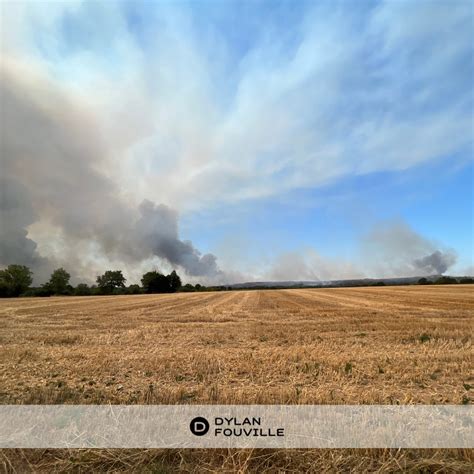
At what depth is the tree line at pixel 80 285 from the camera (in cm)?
10273

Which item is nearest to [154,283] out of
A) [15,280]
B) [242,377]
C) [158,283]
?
[158,283]

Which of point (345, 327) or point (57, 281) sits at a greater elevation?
point (57, 281)

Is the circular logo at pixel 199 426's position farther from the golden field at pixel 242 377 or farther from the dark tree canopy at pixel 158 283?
the dark tree canopy at pixel 158 283

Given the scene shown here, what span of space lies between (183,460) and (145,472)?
46 centimetres

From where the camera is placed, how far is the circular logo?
430 centimetres

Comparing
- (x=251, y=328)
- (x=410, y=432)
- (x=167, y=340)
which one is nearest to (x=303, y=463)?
(x=410, y=432)

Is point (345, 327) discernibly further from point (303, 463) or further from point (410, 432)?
point (303, 463)

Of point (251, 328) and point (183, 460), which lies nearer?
point (183, 460)

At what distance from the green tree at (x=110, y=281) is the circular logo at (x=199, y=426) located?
451 ft

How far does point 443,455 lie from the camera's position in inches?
151

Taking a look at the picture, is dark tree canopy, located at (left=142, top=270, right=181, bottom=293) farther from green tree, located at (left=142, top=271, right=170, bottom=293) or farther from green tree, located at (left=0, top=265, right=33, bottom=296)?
green tree, located at (left=0, top=265, right=33, bottom=296)

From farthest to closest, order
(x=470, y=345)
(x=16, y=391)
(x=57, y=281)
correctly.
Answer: (x=57, y=281)
(x=470, y=345)
(x=16, y=391)

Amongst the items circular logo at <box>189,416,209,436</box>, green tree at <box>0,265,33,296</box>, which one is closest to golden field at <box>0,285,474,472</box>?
circular logo at <box>189,416,209,436</box>

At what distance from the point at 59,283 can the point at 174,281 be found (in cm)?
4603
